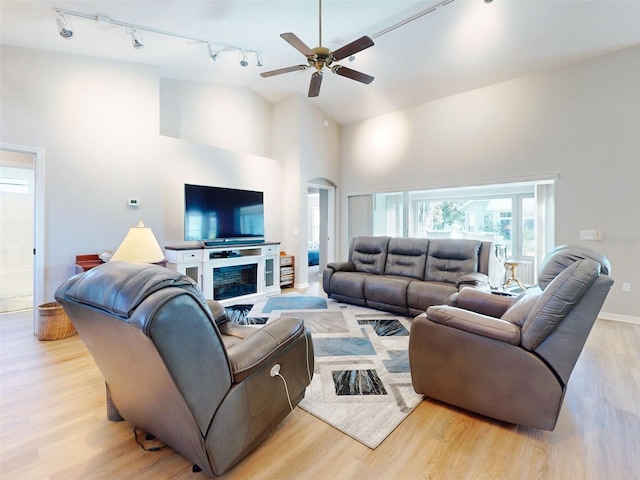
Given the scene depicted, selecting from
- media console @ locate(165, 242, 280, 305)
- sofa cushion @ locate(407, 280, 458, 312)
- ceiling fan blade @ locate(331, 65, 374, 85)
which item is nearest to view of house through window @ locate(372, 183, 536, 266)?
sofa cushion @ locate(407, 280, 458, 312)

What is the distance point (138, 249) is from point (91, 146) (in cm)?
240

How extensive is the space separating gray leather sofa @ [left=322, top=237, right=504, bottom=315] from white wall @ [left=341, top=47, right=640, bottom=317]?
1436 mm

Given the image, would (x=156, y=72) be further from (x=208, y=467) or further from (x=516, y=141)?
(x=516, y=141)

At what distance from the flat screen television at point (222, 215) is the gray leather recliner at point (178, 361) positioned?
10.2 ft

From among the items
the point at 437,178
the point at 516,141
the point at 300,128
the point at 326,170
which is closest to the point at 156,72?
the point at 300,128

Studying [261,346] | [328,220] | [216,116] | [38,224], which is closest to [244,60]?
[216,116]

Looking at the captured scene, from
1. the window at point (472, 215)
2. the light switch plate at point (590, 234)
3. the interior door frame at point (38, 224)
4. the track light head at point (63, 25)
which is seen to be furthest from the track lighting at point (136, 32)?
the light switch plate at point (590, 234)

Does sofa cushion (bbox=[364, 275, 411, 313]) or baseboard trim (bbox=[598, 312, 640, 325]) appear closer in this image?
baseboard trim (bbox=[598, 312, 640, 325])

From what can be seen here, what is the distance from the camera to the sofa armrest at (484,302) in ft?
7.79

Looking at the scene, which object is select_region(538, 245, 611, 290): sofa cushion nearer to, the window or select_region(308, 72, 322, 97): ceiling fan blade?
select_region(308, 72, 322, 97): ceiling fan blade

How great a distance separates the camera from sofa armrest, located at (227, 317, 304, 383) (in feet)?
4.51

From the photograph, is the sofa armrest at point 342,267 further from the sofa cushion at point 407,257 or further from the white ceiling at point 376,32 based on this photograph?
the white ceiling at point 376,32

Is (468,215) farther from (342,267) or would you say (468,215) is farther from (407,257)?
(342,267)

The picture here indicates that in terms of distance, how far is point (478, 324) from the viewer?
180cm
